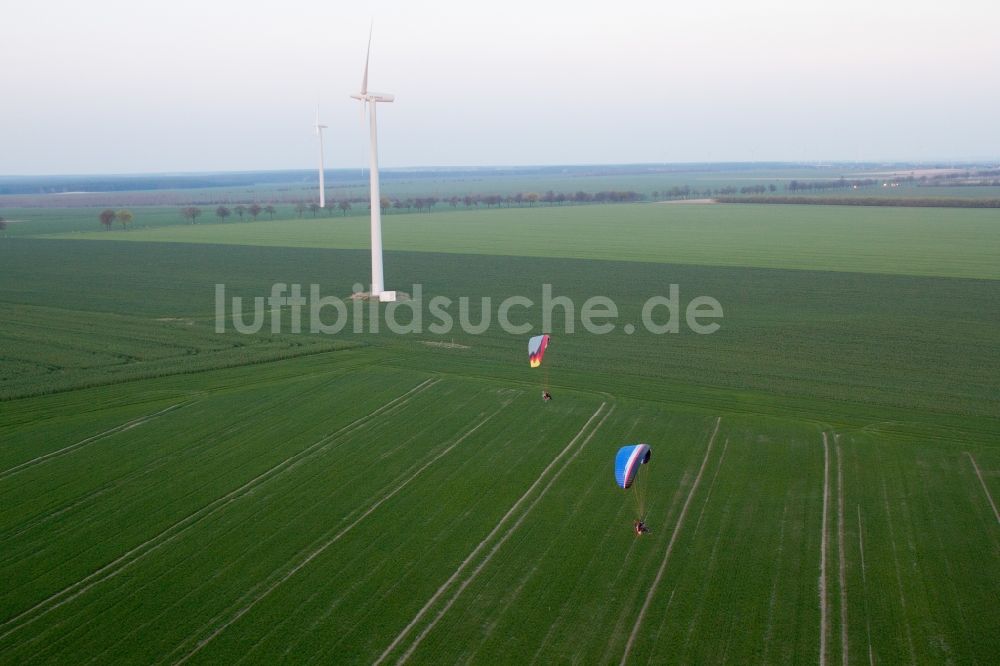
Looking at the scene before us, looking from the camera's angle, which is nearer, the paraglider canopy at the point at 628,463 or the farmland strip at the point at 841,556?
the farmland strip at the point at 841,556

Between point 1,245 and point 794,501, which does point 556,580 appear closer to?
point 794,501

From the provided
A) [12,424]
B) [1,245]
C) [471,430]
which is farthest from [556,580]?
[1,245]

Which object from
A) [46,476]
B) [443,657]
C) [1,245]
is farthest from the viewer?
[1,245]

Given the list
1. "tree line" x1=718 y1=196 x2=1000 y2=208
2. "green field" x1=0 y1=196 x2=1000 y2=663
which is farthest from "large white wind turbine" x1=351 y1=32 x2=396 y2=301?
"tree line" x1=718 y1=196 x2=1000 y2=208

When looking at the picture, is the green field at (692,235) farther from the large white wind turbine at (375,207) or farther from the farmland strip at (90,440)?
the farmland strip at (90,440)

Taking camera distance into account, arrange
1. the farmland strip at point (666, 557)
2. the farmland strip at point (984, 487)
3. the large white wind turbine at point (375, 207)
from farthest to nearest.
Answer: the large white wind turbine at point (375, 207) → the farmland strip at point (984, 487) → the farmland strip at point (666, 557)

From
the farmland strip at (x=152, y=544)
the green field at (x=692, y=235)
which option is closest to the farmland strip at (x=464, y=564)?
the farmland strip at (x=152, y=544)

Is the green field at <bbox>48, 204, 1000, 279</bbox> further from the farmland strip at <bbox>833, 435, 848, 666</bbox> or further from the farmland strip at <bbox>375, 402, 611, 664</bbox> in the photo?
the farmland strip at <bbox>375, 402, 611, 664</bbox>
